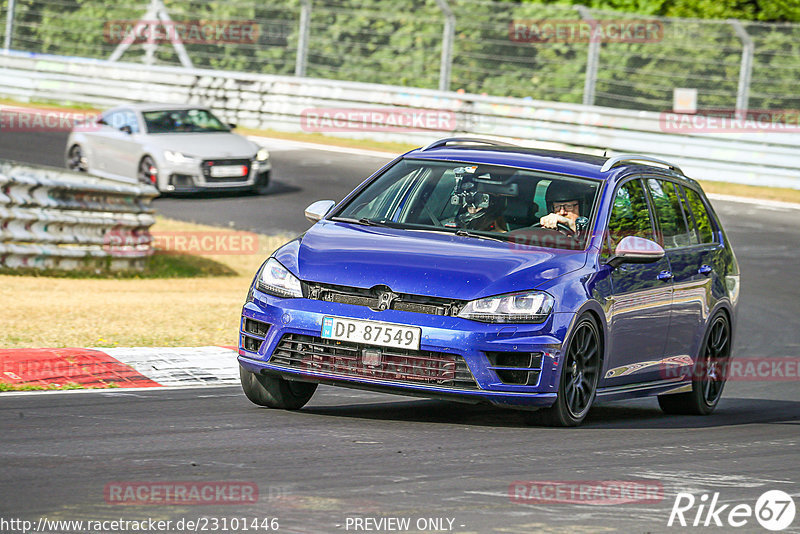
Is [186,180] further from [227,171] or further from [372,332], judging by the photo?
[372,332]

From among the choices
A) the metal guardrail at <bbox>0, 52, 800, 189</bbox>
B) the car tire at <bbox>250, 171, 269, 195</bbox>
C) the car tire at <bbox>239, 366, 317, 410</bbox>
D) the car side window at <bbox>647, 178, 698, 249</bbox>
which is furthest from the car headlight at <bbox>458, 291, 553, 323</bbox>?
the metal guardrail at <bbox>0, 52, 800, 189</bbox>

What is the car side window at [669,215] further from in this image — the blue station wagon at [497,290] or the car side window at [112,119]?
the car side window at [112,119]

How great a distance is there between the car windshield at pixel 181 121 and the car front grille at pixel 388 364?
630 inches

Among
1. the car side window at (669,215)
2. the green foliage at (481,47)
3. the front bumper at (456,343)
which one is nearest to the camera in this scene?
the front bumper at (456,343)

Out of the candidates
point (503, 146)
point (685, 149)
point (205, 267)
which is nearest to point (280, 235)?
point (205, 267)

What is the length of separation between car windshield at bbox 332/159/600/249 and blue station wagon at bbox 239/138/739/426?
11 mm

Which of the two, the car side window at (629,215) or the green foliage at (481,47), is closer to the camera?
the car side window at (629,215)

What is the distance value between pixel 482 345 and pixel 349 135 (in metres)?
21.9

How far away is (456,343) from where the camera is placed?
740 cm

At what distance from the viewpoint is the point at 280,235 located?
19.5m

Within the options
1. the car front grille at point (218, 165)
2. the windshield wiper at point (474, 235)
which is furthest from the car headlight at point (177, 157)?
the windshield wiper at point (474, 235)

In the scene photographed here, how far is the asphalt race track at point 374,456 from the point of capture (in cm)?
559

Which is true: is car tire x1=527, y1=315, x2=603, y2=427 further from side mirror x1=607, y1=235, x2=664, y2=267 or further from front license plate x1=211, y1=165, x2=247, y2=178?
front license plate x1=211, y1=165, x2=247, y2=178

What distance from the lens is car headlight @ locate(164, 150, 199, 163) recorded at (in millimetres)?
22141
